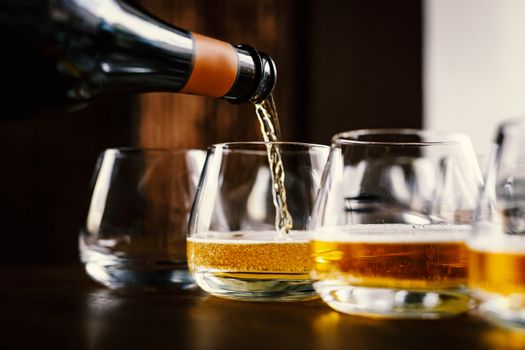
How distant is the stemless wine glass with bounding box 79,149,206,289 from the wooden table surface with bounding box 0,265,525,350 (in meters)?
0.09

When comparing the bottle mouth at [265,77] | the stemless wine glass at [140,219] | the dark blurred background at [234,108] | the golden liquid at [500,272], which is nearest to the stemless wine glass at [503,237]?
the golden liquid at [500,272]

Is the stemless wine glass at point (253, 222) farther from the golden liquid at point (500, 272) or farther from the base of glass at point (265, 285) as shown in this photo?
the golden liquid at point (500, 272)

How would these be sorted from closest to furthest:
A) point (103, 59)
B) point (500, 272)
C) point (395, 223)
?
1. point (500, 272)
2. point (395, 223)
3. point (103, 59)

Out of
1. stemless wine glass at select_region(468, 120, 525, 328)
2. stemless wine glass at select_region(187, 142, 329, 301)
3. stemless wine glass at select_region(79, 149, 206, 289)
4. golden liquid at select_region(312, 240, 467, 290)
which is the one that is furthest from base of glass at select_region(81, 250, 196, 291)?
stemless wine glass at select_region(468, 120, 525, 328)

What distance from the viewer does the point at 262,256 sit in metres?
0.70

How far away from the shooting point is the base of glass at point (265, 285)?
0.71 metres

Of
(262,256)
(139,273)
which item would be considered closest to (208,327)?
(262,256)

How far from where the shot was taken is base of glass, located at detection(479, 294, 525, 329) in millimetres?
492

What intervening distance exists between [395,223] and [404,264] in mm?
51

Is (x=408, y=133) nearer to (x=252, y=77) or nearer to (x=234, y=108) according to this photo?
(x=252, y=77)

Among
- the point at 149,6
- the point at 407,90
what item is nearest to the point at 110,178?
the point at 149,6

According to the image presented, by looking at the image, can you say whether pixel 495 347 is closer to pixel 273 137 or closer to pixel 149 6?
pixel 273 137

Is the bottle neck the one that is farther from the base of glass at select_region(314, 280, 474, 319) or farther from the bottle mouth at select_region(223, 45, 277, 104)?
the base of glass at select_region(314, 280, 474, 319)

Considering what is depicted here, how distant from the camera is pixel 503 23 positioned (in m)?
2.99
